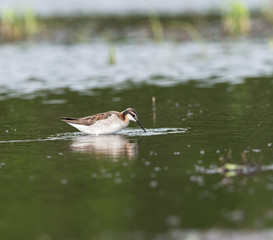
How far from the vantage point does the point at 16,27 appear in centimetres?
4916

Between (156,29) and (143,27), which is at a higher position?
(143,27)

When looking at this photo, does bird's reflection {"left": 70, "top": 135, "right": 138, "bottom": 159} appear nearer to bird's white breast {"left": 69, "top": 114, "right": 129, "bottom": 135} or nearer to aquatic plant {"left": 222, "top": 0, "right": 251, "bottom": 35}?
bird's white breast {"left": 69, "top": 114, "right": 129, "bottom": 135}

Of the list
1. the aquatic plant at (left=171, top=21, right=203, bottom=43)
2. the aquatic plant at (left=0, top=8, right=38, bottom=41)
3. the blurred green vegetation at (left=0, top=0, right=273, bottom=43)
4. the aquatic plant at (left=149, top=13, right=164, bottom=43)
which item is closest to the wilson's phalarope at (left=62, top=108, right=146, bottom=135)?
the blurred green vegetation at (left=0, top=0, right=273, bottom=43)

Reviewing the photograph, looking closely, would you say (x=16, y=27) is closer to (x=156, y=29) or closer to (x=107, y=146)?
(x=156, y=29)

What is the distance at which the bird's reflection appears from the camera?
55.3 ft

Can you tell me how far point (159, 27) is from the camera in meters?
49.3

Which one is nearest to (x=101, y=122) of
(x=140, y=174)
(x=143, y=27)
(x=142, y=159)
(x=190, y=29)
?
(x=142, y=159)

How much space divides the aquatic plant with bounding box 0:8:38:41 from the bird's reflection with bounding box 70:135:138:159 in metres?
28.7

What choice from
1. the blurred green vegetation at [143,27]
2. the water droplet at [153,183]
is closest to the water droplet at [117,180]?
the water droplet at [153,183]

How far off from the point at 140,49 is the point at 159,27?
589cm

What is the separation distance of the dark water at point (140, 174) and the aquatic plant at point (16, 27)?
23.4 m

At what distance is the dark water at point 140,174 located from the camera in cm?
1114

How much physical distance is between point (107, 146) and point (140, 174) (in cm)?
353

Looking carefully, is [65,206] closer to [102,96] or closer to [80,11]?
[102,96]
